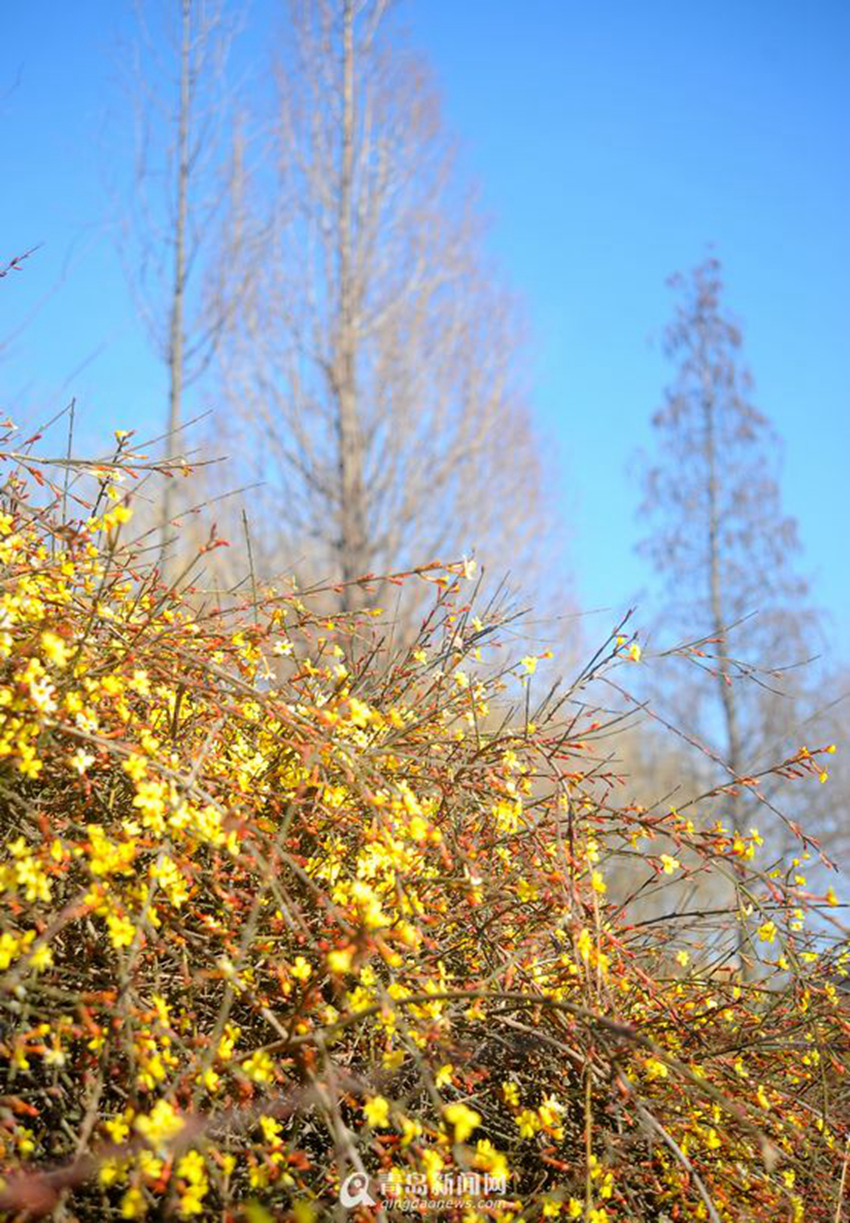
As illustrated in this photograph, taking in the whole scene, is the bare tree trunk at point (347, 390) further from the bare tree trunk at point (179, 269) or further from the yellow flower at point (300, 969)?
the yellow flower at point (300, 969)

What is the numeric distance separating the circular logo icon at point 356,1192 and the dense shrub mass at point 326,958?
0.04 feet

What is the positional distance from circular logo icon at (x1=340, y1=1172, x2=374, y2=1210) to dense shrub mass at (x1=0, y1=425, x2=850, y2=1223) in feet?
0.04

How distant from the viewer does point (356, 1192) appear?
5.21 ft

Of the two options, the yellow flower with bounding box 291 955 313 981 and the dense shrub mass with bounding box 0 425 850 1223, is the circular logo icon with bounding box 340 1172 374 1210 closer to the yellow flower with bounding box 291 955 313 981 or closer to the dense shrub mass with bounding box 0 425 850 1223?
the dense shrub mass with bounding box 0 425 850 1223

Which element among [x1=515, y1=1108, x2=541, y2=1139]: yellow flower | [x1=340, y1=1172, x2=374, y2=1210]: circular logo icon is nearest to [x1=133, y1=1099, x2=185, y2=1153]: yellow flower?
[x1=340, y1=1172, x2=374, y2=1210]: circular logo icon

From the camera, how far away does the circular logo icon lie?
4.86 feet

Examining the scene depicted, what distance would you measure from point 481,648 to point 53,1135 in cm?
130

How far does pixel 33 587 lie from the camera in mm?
1828

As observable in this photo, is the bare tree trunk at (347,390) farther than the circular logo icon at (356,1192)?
Yes

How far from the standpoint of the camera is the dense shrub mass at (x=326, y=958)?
1.51 meters

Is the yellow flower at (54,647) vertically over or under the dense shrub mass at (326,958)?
over

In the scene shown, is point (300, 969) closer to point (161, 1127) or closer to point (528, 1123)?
point (161, 1127)

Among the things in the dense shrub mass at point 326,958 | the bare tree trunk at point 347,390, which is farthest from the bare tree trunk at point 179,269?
the dense shrub mass at point 326,958

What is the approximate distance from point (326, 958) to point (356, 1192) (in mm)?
345
